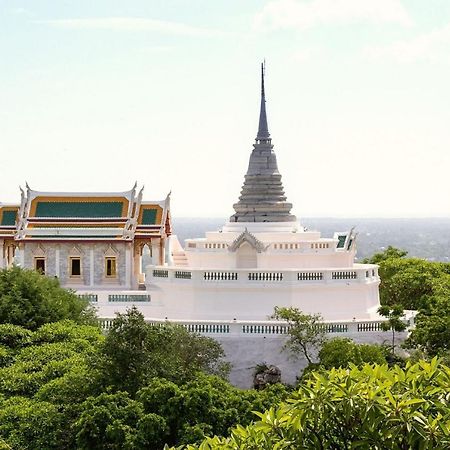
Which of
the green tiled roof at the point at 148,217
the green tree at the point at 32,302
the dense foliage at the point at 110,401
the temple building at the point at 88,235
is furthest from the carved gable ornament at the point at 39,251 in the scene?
the dense foliage at the point at 110,401

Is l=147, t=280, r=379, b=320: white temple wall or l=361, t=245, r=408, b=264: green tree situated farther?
l=361, t=245, r=408, b=264: green tree

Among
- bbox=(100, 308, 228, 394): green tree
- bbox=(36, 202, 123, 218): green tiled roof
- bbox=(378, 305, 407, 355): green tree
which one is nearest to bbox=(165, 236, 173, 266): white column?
bbox=(36, 202, 123, 218): green tiled roof

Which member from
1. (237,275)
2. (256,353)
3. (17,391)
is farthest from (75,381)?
(237,275)

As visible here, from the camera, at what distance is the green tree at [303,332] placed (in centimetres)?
3541

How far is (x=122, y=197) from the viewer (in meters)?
43.8

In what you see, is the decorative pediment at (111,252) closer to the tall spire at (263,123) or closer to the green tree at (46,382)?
the tall spire at (263,123)

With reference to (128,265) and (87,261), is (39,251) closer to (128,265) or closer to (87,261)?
(87,261)

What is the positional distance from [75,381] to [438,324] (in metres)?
12.4

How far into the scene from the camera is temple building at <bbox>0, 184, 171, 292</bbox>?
141 feet

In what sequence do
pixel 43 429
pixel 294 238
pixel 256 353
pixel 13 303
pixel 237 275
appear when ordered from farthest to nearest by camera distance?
pixel 294 238
pixel 237 275
pixel 256 353
pixel 13 303
pixel 43 429

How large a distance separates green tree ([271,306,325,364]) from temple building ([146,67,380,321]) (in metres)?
2.49

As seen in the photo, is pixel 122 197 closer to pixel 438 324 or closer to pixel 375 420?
pixel 438 324

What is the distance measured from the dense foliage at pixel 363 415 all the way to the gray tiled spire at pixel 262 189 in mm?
27840

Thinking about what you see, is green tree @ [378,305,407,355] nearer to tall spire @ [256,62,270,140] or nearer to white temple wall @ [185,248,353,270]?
white temple wall @ [185,248,353,270]
